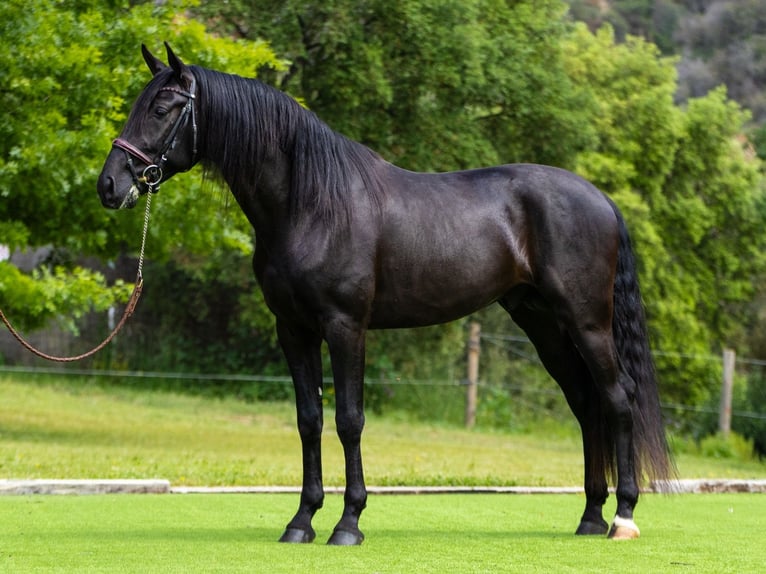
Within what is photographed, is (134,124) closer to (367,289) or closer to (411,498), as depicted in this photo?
(367,289)

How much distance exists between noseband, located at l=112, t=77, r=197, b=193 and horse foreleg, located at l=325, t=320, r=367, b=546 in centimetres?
119


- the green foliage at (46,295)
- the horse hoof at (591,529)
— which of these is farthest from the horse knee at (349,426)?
the green foliage at (46,295)

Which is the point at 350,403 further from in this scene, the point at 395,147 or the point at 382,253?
the point at 395,147

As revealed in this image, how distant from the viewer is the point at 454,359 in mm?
26359

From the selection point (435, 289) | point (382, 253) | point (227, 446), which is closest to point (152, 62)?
point (382, 253)

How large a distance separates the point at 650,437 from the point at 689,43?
290ft

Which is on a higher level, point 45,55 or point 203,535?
point 45,55

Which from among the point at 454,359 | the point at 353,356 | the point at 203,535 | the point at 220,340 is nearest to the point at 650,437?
the point at 353,356

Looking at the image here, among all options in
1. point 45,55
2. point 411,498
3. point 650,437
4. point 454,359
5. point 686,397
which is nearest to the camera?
point 650,437

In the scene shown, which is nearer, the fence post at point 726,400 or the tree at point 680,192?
the fence post at point 726,400

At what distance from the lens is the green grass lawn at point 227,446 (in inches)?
456

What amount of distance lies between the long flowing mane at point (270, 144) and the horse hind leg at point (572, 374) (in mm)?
1464

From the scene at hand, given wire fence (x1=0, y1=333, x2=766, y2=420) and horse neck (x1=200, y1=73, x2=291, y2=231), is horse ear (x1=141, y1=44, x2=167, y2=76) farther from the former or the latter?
wire fence (x1=0, y1=333, x2=766, y2=420)

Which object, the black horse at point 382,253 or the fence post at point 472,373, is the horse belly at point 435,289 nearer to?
the black horse at point 382,253
